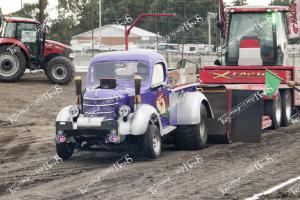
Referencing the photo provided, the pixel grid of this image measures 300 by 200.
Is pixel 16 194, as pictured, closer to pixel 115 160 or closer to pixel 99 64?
pixel 115 160

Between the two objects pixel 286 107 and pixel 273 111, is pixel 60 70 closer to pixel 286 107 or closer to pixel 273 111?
pixel 286 107

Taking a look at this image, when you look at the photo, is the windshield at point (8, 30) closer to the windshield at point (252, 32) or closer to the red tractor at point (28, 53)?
the red tractor at point (28, 53)

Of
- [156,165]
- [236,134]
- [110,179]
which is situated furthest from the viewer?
[236,134]

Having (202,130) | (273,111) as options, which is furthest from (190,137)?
(273,111)

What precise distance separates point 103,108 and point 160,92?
4.52ft

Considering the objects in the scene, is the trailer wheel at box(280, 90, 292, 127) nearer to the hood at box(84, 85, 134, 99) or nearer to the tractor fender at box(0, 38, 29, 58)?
the hood at box(84, 85, 134, 99)

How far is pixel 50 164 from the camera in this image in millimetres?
11844

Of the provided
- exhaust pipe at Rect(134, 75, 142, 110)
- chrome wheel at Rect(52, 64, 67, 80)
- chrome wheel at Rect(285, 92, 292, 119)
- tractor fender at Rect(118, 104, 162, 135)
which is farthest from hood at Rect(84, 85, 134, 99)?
chrome wheel at Rect(52, 64, 67, 80)

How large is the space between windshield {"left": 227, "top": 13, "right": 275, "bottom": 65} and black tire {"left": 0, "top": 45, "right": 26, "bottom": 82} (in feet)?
26.6

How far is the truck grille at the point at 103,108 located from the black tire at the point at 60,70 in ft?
42.1

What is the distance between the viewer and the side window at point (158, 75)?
12819 mm

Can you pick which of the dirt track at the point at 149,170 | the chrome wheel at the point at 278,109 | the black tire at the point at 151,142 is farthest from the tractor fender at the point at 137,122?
the chrome wheel at the point at 278,109

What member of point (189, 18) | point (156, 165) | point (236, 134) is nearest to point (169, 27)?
point (189, 18)

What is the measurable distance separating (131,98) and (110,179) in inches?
91.8
